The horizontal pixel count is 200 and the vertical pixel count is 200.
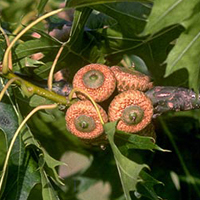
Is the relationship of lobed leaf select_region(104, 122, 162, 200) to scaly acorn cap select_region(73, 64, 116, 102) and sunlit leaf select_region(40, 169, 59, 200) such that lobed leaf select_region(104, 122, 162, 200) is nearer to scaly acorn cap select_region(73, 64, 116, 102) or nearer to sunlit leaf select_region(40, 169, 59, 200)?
scaly acorn cap select_region(73, 64, 116, 102)

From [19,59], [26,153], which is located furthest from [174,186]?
[19,59]

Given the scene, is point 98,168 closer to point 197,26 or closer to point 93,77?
point 93,77

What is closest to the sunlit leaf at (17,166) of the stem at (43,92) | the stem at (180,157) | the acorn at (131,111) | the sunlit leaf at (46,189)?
the sunlit leaf at (46,189)

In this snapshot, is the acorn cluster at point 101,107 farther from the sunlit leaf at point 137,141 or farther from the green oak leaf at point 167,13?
the green oak leaf at point 167,13

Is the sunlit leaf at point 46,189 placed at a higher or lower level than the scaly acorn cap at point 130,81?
lower

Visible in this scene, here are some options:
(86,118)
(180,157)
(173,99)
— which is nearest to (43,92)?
(86,118)

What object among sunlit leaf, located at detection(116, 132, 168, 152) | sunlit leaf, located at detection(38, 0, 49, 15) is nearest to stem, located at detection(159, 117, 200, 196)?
sunlit leaf, located at detection(116, 132, 168, 152)
